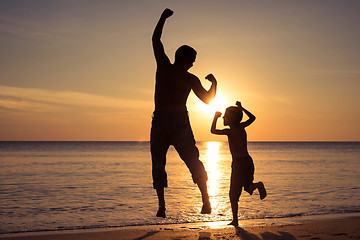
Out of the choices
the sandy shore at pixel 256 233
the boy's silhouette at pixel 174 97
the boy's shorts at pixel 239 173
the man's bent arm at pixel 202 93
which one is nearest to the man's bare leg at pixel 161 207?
the boy's silhouette at pixel 174 97

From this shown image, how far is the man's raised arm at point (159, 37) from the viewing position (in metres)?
4.65

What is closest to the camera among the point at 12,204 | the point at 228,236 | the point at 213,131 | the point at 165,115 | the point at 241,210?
the point at 165,115

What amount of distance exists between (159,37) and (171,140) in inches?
48.4

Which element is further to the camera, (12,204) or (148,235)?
(12,204)

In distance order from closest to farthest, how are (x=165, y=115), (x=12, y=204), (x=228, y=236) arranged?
(x=165, y=115)
(x=228, y=236)
(x=12, y=204)

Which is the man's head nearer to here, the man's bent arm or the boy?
the man's bent arm

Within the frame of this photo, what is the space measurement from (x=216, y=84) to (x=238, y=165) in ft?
6.99

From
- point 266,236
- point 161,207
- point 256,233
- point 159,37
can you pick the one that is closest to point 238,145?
point 256,233

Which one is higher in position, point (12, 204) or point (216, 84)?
point (216, 84)

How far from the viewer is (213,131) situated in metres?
6.29

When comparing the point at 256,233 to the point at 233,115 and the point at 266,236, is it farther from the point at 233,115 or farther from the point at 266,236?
the point at 233,115

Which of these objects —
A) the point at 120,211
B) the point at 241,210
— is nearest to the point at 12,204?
the point at 120,211

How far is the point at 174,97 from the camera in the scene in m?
4.70

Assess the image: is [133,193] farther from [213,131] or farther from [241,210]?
[213,131]
